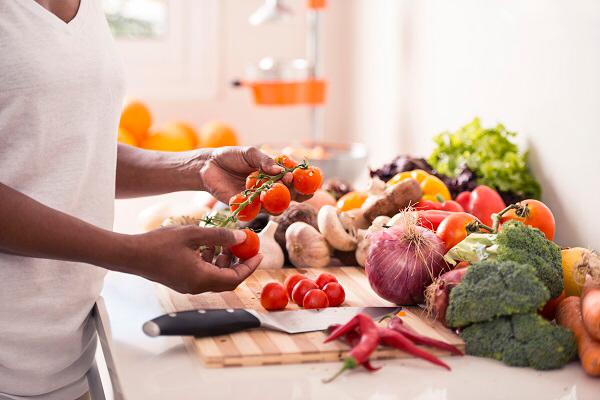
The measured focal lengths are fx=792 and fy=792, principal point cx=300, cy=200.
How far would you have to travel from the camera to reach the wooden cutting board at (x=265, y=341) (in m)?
0.98

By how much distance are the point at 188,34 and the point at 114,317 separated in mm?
2002

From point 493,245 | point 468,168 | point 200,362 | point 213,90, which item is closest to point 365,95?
point 213,90

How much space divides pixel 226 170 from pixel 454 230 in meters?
0.40

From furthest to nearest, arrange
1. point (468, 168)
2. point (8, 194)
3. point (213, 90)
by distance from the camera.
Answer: point (213, 90), point (468, 168), point (8, 194)

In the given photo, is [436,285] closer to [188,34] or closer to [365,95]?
[365,95]

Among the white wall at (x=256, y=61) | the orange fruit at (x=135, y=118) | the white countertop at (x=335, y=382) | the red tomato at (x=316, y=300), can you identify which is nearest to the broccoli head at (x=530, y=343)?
the white countertop at (x=335, y=382)

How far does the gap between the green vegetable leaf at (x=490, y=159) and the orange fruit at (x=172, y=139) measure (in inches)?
34.8

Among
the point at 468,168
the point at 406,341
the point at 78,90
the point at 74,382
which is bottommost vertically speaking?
the point at 74,382

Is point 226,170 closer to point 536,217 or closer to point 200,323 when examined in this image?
point 200,323

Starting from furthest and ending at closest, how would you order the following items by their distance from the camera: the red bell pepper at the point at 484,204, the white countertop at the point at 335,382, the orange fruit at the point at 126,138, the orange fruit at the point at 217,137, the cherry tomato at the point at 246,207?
the orange fruit at the point at 217,137, the orange fruit at the point at 126,138, the red bell pepper at the point at 484,204, the cherry tomato at the point at 246,207, the white countertop at the point at 335,382

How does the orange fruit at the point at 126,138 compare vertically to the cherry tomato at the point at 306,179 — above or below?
below

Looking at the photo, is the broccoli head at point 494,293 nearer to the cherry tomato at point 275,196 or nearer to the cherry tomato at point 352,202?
the cherry tomato at point 275,196

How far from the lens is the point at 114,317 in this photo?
3.88 feet

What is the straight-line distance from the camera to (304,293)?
119 cm
